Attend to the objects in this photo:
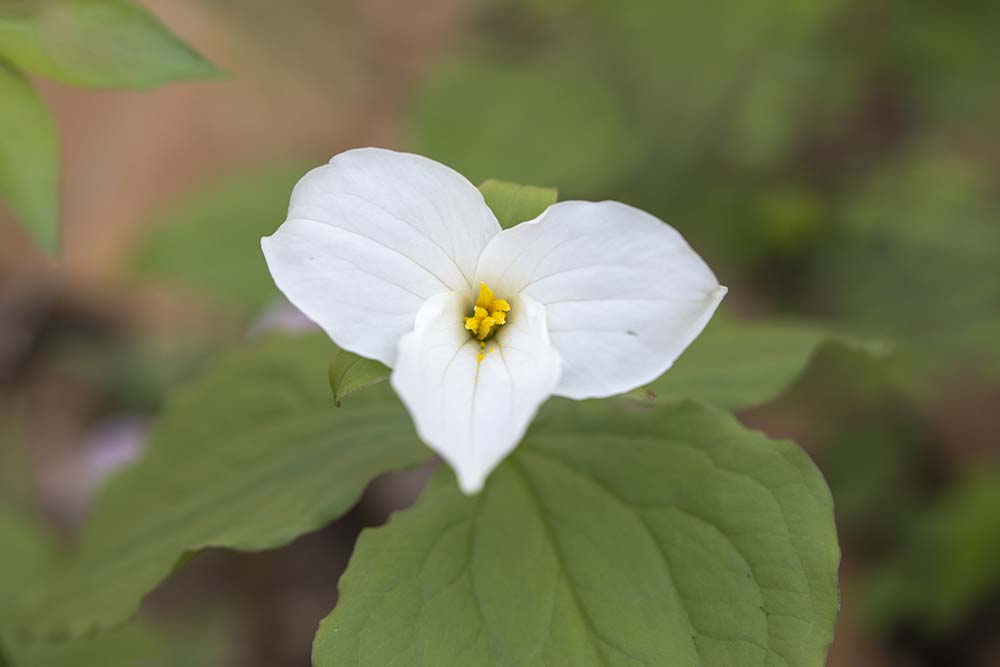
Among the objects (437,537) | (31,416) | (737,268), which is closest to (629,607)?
(437,537)

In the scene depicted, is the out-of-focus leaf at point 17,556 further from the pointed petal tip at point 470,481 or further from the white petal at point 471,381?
the pointed petal tip at point 470,481

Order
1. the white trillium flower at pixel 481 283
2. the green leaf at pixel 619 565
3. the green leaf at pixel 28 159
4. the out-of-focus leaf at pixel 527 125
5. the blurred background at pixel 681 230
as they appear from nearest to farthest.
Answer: the white trillium flower at pixel 481 283 < the green leaf at pixel 619 565 < the green leaf at pixel 28 159 < the blurred background at pixel 681 230 < the out-of-focus leaf at pixel 527 125

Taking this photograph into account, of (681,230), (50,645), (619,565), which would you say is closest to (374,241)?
(619,565)

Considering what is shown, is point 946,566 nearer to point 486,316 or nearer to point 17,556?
point 486,316

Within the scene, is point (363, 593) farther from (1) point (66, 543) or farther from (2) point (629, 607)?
(1) point (66, 543)

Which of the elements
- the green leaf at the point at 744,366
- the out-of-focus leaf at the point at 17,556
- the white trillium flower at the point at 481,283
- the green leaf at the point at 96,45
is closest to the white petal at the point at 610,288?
the white trillium flower at the point at 481,283

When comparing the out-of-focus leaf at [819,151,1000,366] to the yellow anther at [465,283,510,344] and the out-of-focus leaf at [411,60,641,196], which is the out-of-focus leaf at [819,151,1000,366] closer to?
the out-of-focus leaf at [411,60,641,196]
